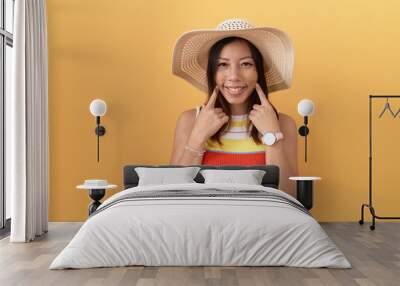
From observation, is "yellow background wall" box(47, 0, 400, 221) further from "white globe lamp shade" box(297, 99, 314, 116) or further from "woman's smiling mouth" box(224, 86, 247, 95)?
"woman's smiling mouth" box(224, 86, 247, 95)

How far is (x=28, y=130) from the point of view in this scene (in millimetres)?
5395

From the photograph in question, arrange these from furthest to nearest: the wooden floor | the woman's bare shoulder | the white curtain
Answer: the woman's bare shoulder < the white curtain < the wooden floor

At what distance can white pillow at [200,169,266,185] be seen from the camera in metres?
5.52

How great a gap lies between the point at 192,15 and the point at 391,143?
2.68 m

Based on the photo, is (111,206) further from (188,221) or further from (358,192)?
(358,192)

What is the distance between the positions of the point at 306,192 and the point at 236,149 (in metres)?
0.87

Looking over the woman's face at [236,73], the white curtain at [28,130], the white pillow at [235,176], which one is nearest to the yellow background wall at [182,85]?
the woman's face at [236,73]

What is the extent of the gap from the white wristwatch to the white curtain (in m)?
2.27

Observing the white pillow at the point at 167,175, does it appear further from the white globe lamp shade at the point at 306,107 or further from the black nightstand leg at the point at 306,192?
the white globe lamp shade at the point at 306,107

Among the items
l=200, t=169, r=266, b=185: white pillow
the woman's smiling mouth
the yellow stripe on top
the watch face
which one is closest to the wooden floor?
l=200, t=169, r=266, b=185: white pillow

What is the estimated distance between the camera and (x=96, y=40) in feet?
21.8

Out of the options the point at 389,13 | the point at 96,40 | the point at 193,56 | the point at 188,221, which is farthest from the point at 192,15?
the point at 188,221

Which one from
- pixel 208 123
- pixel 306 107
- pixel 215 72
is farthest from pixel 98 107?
pixel 306 107

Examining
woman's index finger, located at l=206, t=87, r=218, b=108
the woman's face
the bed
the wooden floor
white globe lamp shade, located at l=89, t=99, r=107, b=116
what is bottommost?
the wooden floor
